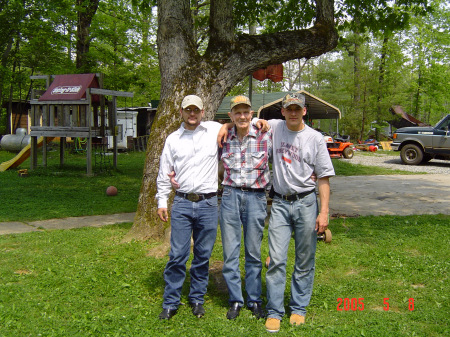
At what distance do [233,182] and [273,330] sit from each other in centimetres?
124

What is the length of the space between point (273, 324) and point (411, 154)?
1709cm

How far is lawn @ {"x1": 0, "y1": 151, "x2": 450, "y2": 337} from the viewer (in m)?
3.79

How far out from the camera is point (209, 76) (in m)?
6.20

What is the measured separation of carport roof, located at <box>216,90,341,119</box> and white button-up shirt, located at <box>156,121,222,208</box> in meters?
17.7

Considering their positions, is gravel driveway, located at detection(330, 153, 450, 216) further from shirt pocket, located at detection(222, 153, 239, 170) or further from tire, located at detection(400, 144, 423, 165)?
shirt pocket, located at detection(222, 153, 239, 170)

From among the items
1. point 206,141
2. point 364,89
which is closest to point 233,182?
point 206,141

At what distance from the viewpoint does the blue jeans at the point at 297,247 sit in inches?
150

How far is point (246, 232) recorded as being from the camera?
395 centimetres

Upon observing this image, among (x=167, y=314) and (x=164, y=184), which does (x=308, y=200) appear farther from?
(x=167, y=314)

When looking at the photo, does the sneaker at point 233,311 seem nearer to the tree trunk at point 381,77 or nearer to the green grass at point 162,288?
the green grass at point 162,288

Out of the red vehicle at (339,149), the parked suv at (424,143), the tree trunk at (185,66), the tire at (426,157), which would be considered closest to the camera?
the tree trunk at (185,66)

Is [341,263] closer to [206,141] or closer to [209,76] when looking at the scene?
[206,141]

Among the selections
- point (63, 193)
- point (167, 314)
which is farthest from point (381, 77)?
point (167, 314)

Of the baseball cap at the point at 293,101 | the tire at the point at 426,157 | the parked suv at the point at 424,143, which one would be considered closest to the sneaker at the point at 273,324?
the baseball cap at the point at 293,101
